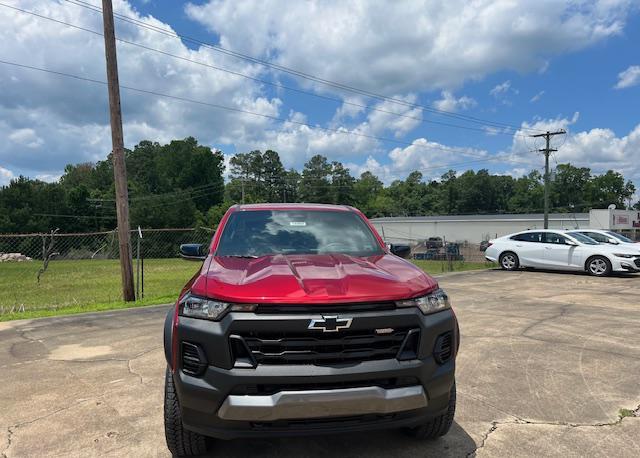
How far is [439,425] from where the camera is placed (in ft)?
10.4

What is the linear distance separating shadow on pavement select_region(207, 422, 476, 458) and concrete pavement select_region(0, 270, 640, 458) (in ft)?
0.04

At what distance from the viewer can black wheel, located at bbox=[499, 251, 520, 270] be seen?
15862 millimetres

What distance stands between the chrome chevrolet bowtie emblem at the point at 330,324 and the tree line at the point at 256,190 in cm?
7659

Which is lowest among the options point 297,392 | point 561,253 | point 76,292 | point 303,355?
point 76,292

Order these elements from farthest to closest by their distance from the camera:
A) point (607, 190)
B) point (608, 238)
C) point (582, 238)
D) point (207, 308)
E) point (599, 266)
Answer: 1. point (607, 190)
2. point (608, 238)
3. point (582, 238)
4. point (599, 266)
5. point (207, 308)

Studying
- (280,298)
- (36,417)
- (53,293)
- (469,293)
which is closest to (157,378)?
(36,417)

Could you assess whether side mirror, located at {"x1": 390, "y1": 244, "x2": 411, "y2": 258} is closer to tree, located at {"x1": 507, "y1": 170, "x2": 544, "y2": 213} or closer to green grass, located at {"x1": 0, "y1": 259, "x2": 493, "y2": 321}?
green grass, located at {"x1": 0, "y1": 259, "x2": 493, "y2": 321}

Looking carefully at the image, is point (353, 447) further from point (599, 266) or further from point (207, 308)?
point (599, 266)

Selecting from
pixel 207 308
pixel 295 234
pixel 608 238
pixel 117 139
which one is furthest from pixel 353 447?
pixel 608 238

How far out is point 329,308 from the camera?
2613mm

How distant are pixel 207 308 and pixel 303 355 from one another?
63cm

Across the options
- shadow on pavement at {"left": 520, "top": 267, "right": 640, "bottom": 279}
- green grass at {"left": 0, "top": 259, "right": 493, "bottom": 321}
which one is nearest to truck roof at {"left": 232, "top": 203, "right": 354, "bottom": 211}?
green grass at {"left": 0, "top": 259, "right": 493, "bottom": 321}

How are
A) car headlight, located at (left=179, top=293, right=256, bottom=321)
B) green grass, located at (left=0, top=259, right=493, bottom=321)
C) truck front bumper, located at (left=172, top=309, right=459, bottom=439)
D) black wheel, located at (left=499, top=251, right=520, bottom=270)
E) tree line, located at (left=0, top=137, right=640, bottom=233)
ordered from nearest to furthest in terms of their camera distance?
1. truck front bumper, located at (left=172, top=309, right=459, bottom=439)
2. car headlight, located at (left=179, top=293, right=256, bottom=321)
3. green grass, located at (left=0, top=259, right=493, bottom=321)
4. black wheel, located at (left=499, top=251, right=520, bottom=270)
5. tree line, located at (left=0, top=137, right=640, bottom=233)

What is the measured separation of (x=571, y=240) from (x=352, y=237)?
1303 centimetres
